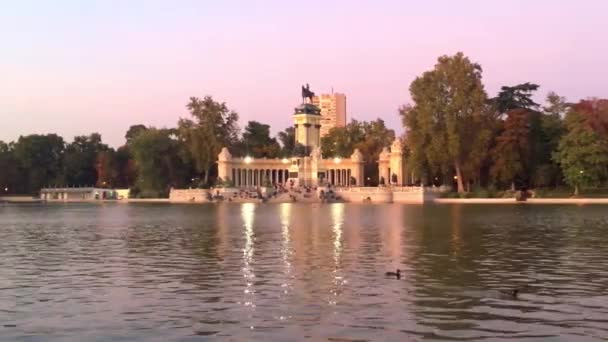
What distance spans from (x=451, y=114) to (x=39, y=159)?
86109mm

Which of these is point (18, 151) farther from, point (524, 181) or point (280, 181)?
point (524, 181)

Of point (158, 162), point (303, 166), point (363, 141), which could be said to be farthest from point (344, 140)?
point (158, 162)

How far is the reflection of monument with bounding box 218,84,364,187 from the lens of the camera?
114062 millimetres

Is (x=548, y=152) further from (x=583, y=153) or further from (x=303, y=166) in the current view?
(x=303, y=166)

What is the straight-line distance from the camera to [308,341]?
11.9 metres

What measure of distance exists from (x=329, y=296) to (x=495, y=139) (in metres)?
76.3

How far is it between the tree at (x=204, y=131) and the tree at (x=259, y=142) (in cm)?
1574

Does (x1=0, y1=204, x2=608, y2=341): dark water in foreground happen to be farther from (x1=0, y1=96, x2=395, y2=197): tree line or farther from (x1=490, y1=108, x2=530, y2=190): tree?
(x1=0, y1=96, x2=395, y2=197): tree line

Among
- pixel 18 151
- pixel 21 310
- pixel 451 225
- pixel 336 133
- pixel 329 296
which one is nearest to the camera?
pixel 21 310

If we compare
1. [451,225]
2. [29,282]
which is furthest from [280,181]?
[29,282]

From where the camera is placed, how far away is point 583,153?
78812 millimetres

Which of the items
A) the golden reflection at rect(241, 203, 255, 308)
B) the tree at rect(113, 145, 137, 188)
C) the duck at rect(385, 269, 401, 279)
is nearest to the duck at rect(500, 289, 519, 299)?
the duck at rect(385, 269, 401, 279)

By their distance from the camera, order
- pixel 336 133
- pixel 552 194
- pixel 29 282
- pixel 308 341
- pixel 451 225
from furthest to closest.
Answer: pixel 336 133, pixel 552 194, pixel 451 225, pixel 29 282, pixel 308 341

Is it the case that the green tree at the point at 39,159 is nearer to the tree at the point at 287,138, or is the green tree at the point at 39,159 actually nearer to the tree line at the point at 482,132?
the tree at the point at 287,138
